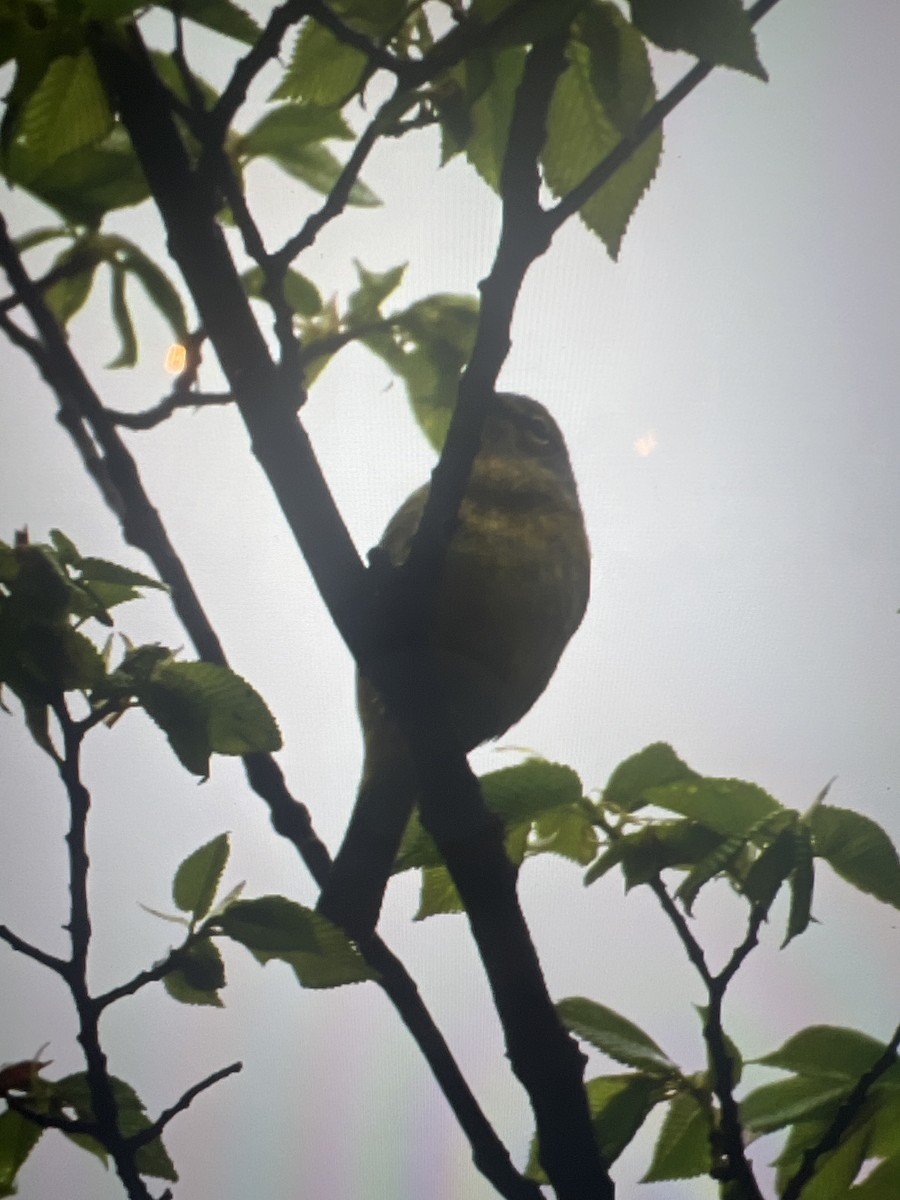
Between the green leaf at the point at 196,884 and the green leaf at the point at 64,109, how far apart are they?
2.82 feet

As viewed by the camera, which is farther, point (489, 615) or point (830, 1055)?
point (489, 615)

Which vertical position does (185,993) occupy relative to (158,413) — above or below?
below

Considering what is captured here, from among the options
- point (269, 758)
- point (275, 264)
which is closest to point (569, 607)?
point (269, 758)

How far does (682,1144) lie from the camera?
150 centimetres

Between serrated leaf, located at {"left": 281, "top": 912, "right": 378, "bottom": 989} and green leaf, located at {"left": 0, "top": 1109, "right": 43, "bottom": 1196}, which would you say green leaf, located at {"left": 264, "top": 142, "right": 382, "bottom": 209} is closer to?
serrated leaf, located at {"left": 281, "top": 912, "right": 378, "bottom": 989}

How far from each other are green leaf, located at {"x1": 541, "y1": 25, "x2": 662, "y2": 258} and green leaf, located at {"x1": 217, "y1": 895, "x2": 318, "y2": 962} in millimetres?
809

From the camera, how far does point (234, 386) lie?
140cm

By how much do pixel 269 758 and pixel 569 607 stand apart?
0.93 metres

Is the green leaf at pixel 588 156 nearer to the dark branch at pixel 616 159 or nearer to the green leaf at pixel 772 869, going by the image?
the dark branch at pixel 616 159

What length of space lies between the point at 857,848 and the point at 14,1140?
1.07 metres

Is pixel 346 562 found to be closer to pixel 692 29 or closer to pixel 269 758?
pixel 269 758

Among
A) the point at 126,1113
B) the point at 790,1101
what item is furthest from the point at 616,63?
the point at 126,1113

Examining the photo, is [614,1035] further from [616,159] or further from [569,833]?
[616,159]

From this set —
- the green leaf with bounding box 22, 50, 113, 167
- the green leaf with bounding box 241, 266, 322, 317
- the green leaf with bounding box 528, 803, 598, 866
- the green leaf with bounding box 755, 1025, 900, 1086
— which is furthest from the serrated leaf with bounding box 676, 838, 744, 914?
the green leaf with bounding box 22, 50, 113, 167
